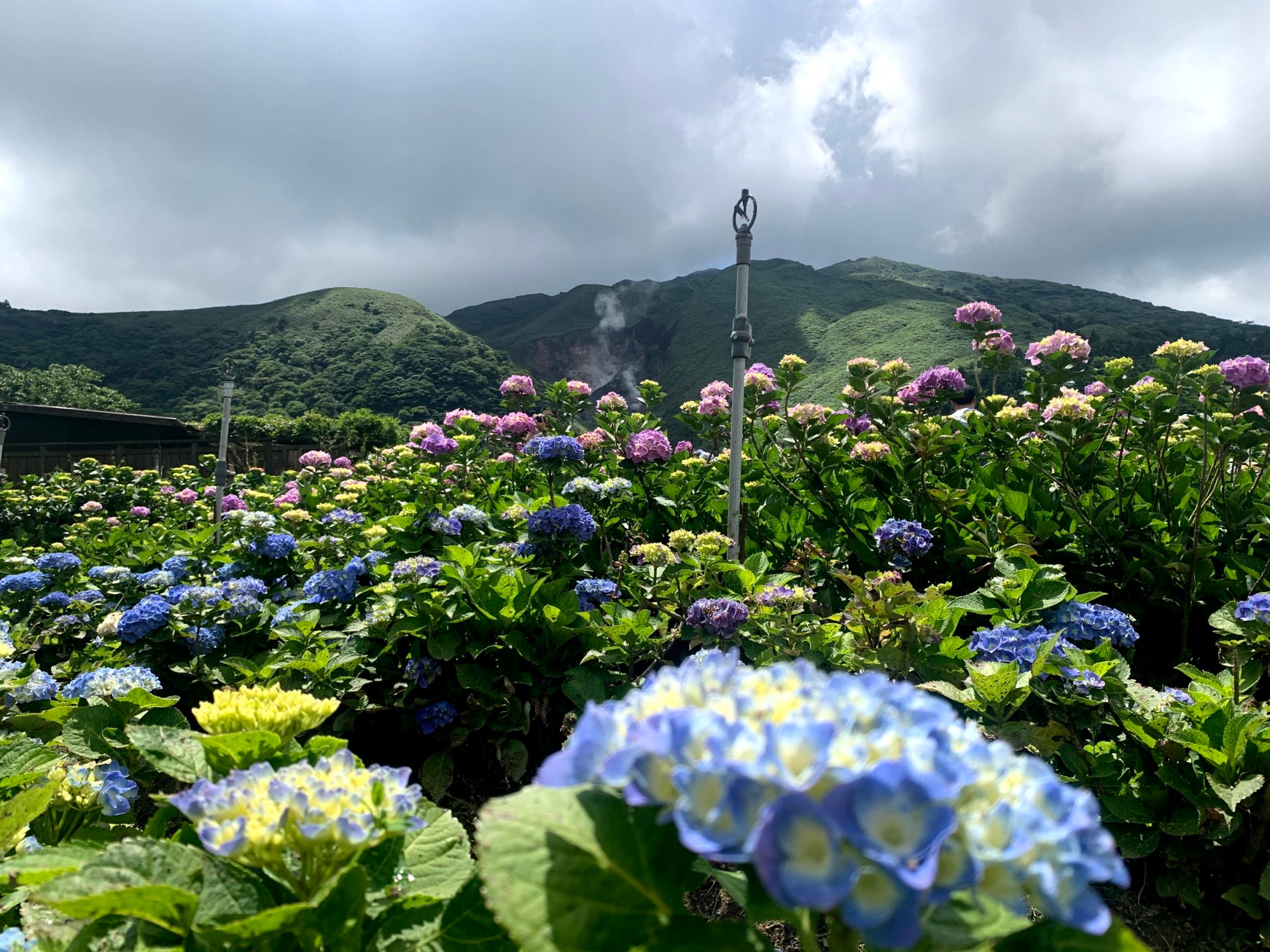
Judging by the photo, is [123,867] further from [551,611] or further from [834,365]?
[834,365]

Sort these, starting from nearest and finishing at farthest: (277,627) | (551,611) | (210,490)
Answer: (551,611) < (277,627) < (210,490)

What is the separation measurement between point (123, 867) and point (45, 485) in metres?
10.5

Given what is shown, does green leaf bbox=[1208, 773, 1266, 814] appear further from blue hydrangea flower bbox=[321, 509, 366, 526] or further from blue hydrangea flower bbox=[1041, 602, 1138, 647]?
blue hydrangea flower bbox=[321, 509, 366, 526]

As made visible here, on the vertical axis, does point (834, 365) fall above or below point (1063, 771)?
above

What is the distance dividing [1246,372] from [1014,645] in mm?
2176

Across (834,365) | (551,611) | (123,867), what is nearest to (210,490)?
(551,611)

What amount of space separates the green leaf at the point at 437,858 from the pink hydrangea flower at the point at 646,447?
131 inches

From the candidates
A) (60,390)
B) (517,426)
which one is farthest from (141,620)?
(60,390)

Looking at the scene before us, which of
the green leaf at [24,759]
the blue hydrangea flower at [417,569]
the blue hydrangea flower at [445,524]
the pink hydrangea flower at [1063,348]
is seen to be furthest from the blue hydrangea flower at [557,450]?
the pink hydrangea flower at [1063,348]

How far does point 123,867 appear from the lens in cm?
69

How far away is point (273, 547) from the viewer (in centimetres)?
341

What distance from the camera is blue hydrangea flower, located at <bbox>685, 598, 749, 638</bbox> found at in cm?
224

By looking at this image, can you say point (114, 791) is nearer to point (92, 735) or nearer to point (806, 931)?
point (92, 735)

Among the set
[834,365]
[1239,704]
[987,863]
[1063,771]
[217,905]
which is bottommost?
[1063,771]
